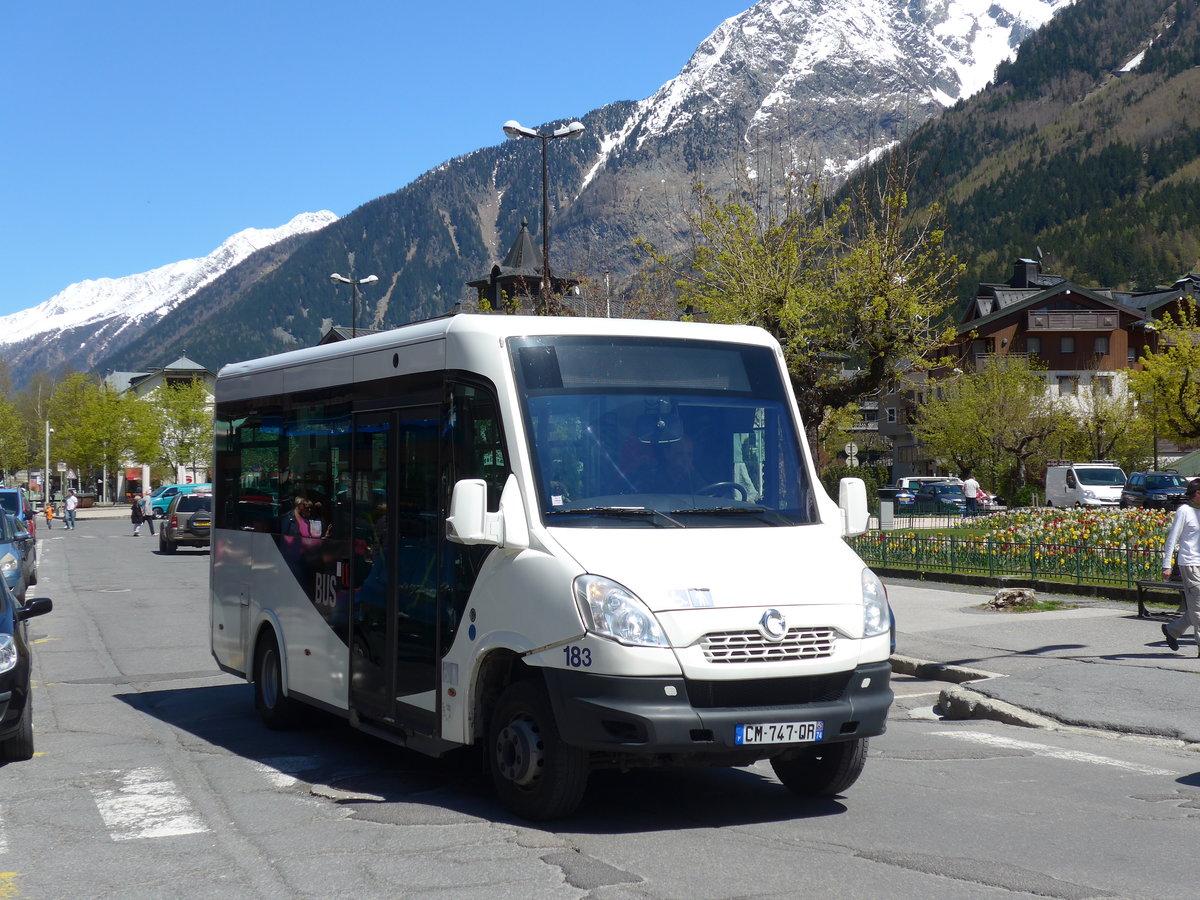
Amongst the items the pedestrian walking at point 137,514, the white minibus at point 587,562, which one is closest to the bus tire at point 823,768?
the white minibus at point 587,562

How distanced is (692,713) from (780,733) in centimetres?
45

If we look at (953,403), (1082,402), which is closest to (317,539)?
(953,403)

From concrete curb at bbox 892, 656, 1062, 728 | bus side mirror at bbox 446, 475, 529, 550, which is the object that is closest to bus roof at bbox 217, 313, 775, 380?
bus side mirror at bbox 446, 475, 529, 550

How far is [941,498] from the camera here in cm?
5275

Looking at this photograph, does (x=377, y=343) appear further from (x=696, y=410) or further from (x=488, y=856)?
(x=488, y=856)

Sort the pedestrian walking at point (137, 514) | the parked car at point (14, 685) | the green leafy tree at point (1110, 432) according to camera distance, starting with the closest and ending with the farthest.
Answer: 1. the parked car at point (14, 685)
2. the pedestrian walking at point (137, 514)
3. the green leafy tree at point (1110, 432)

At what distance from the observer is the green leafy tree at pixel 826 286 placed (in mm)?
23828

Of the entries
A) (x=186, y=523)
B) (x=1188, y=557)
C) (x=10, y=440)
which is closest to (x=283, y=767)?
(x=1188, y=557)

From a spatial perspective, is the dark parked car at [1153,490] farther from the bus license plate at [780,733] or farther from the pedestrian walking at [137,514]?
the bus license plate at [780,733]

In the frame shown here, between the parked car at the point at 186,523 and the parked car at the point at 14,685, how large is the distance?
96.1 feet

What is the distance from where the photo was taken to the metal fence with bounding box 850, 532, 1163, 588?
1775cm

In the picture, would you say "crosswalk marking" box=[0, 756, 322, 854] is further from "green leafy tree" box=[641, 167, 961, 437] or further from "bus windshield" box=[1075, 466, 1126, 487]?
"bus windshield" box=[1075, 466, 1126, 487]

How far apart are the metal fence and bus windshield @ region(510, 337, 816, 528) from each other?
1036 centimetres

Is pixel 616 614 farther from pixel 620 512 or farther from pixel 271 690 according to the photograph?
pixel 271 690
